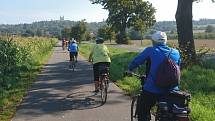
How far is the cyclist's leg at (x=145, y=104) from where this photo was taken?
7289 mm

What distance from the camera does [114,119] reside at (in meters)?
10.6

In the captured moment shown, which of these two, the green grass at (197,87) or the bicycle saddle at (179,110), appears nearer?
the bicycle saddle at (179,110)

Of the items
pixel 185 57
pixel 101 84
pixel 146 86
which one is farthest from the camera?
pixel 185 57

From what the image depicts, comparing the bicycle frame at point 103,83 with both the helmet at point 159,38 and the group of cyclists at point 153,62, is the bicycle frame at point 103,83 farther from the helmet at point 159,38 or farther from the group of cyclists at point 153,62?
the helmet at point 159,38

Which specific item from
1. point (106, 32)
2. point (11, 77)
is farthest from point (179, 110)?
point (106, 32)

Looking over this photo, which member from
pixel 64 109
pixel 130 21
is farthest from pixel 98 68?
pixel 130 21

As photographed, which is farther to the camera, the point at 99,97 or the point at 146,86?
the point at 99,97

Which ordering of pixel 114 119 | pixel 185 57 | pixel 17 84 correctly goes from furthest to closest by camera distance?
pixel 185 57 → pixel 17 84 → pixel 114 119

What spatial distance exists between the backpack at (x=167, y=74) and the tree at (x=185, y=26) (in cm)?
1589

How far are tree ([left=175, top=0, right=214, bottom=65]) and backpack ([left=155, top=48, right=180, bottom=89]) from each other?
15.9 meters

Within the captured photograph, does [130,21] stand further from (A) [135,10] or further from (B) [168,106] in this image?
(B) [168,106]

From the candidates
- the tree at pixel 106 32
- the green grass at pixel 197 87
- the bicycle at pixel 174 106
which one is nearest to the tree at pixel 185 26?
the green grass at pixel 197 87

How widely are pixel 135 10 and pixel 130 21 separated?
3.14m

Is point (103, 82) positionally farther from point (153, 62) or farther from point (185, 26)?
point (185, 26)
